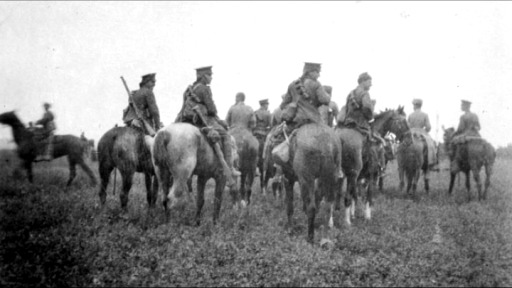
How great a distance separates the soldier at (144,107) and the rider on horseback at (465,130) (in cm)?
948

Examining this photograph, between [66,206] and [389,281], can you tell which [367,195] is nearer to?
[389,281]

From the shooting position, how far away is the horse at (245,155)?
13344mm

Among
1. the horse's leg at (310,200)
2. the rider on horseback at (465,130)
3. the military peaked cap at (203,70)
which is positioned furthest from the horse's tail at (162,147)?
the rider on horseback at (465,130)

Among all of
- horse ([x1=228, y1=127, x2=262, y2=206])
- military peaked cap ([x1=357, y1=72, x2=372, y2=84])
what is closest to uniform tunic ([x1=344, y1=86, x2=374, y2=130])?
military peaked cap ([x1=357, y1=72, x2=372, y2=84])

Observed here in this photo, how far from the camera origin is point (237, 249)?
280 inches

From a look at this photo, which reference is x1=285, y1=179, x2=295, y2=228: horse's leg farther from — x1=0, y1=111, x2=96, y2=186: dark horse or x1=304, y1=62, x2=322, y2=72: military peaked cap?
x1=0, y1=111, x2=96, y2=186: dark horse

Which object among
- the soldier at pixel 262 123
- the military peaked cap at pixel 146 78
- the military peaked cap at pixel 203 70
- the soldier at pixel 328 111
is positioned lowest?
the soldier at pixel 262 123

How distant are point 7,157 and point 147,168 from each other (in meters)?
8.38

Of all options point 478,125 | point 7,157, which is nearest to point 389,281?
point 478,125

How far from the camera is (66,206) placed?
9102 mm

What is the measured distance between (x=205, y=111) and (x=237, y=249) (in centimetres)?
341

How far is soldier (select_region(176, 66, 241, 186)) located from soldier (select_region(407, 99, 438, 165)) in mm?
8251

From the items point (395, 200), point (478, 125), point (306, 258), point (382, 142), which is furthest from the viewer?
point (478, 125)

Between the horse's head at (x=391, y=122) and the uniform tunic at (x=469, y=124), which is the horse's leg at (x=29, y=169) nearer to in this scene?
the horse's head at (x=391, y=122)
